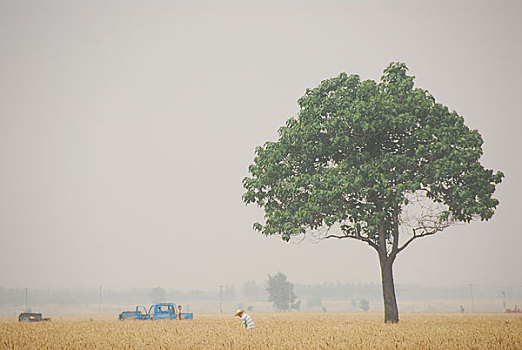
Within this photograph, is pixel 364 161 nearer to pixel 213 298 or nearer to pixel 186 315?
pixel 186 315

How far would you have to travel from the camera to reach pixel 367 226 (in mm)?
31484

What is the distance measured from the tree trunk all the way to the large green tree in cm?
6

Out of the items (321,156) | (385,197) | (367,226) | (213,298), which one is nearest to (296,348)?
(367,226)

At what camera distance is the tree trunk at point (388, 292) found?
34.2 m

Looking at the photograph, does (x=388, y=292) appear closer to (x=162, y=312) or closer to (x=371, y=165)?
(x=371, y=165)

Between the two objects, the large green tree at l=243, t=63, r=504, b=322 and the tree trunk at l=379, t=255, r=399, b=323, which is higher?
the large green tree at l=243, t=63, r=504, b=322

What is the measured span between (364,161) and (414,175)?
9.95 feet

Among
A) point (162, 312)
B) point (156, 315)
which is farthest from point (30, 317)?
point (162, 312)

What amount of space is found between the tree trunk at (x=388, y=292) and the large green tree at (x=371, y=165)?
6cm

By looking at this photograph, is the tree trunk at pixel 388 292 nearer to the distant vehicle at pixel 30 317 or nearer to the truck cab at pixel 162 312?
A: the truck cab at pixel 162 312

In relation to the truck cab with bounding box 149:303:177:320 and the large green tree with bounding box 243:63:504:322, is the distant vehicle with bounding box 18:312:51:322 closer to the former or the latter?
the truck cab with bounding box 149:303:177:320

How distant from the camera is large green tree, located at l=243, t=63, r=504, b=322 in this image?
103ft

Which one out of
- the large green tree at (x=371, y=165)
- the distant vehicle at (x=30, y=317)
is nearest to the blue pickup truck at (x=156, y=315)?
the distant vehicle at (x=30, y=317)

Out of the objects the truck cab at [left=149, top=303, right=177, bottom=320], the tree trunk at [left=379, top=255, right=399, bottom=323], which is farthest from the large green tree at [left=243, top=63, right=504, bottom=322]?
the truck cab at [left=149, top=303, right=177, bottom=320]
